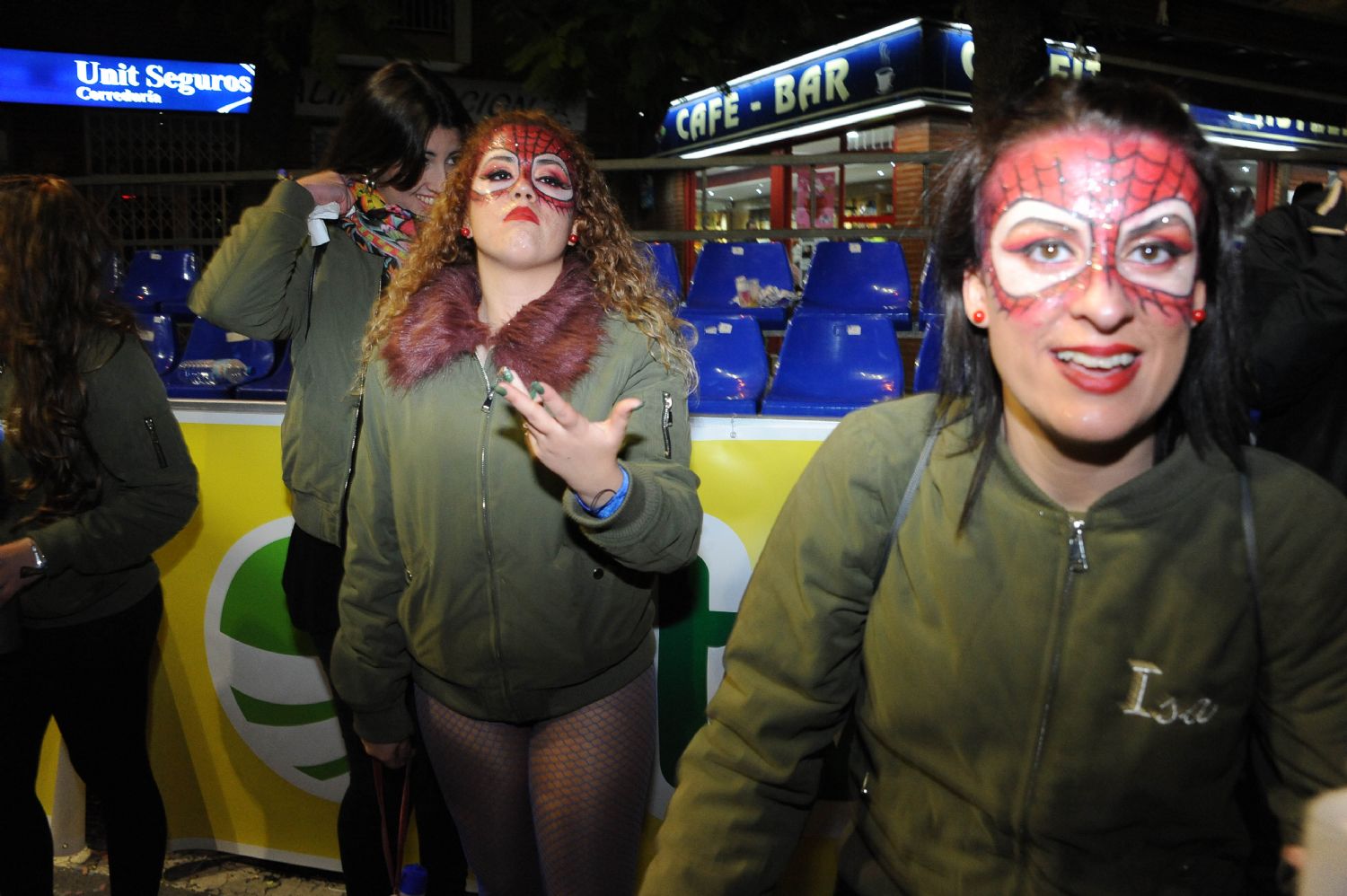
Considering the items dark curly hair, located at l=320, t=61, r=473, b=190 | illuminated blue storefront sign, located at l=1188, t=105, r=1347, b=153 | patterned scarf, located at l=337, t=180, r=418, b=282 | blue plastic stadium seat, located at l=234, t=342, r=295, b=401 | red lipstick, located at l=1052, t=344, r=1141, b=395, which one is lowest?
blue plastic stadium seat, located at l=234, t=342, r=295, b=401

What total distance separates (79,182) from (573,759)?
20.9ft

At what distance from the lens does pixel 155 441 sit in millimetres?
2627

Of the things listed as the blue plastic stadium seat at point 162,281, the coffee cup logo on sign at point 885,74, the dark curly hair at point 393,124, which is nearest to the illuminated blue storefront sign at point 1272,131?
the coffee cup logo on sign at point 885,74

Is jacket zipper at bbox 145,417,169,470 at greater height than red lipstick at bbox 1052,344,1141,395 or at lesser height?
lesser

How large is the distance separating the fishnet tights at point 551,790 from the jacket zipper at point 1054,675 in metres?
1.03

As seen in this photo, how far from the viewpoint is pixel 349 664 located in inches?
88.6

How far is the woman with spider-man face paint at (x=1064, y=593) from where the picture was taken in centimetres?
131

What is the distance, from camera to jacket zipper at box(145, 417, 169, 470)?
103 inches

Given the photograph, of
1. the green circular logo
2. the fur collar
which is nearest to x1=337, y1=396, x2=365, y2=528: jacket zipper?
the fur collar

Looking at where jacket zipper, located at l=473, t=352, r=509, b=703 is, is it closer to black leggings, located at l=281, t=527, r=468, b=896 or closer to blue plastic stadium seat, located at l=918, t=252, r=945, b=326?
black leggings, located at l=281, t=527, r=468, b=896

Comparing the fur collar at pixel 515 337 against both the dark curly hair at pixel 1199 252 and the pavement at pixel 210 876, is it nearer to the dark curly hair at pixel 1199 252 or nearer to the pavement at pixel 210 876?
the dark curly hair at pixel 1199 252

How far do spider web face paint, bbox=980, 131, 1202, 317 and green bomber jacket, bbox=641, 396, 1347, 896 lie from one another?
0.25 m

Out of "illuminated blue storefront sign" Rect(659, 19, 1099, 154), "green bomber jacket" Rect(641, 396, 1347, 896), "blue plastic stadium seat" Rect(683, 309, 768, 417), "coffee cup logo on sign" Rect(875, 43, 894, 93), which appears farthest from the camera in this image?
"coffee cup logo on sign" Rect(875, 43, 894, 93)

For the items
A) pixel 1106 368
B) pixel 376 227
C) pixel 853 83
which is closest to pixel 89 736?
pixel 376 227
